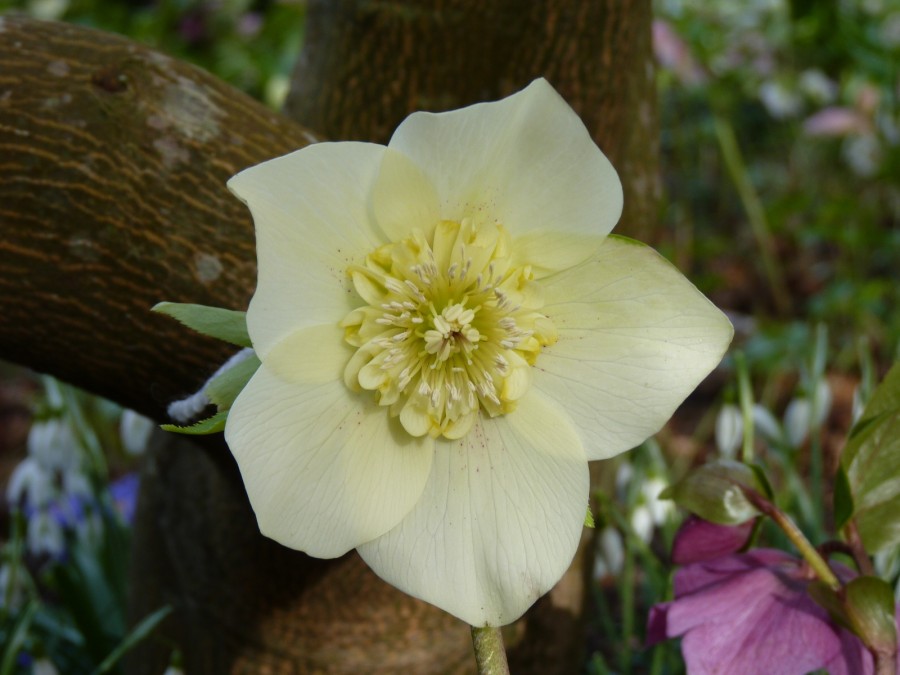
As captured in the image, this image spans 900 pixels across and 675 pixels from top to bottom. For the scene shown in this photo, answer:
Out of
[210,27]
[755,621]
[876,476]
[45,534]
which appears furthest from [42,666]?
[210,27]

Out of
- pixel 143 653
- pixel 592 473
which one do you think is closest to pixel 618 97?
pixel 592 473

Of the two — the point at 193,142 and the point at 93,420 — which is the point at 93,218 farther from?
the point at 93,420

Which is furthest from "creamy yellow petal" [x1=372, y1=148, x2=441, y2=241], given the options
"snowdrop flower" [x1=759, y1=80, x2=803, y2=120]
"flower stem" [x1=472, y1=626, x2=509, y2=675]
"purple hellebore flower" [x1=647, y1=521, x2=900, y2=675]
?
"snowdrop flower" [x1=759, y1=80, x2=803, y2=120]

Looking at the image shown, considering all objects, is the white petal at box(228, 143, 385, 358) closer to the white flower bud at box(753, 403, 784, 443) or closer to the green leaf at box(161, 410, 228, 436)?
the green leaf at box(161, 410, 228, 436)

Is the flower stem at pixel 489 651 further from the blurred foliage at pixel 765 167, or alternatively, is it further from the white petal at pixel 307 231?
the blurred foliage at pixel 765 167

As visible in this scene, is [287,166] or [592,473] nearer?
[287,166]

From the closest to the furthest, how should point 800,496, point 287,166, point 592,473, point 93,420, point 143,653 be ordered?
point 287,166
point 592,473
point 143,653
point 800,496
point 93,420
